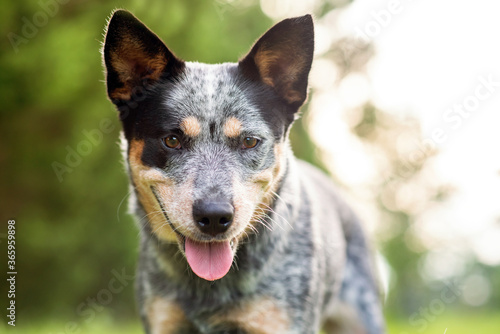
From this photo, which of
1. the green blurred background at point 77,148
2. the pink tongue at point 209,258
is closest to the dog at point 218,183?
the pink tongue at point 209,258

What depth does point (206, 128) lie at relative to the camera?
2957 mm

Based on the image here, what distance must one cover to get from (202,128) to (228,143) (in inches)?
6.3

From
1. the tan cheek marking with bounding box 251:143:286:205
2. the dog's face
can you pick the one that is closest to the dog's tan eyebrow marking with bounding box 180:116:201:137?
the dog's face

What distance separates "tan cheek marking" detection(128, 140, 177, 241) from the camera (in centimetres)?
296

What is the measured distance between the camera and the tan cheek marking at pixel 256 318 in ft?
10.3

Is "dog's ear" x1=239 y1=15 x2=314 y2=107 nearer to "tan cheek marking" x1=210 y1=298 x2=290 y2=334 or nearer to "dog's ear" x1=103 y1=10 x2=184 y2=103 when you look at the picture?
"dog's ear" x1=103 y1=10 x2=184 y2=103

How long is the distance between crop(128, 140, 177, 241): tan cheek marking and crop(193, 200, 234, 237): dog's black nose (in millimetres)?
287

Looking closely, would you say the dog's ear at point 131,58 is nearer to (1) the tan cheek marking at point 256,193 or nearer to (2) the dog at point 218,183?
(2) the dog at point 218,183

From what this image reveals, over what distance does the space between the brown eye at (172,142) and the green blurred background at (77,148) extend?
10.8 feet

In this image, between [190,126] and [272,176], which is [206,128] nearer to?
[190,126]

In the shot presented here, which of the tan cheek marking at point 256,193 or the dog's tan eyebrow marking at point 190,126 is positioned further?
the dog's tan eyebrow marking at point 190,126

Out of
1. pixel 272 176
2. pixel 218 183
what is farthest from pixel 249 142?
pixel 218 183

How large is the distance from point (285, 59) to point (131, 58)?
884mm

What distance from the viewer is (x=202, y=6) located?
6.89 m
